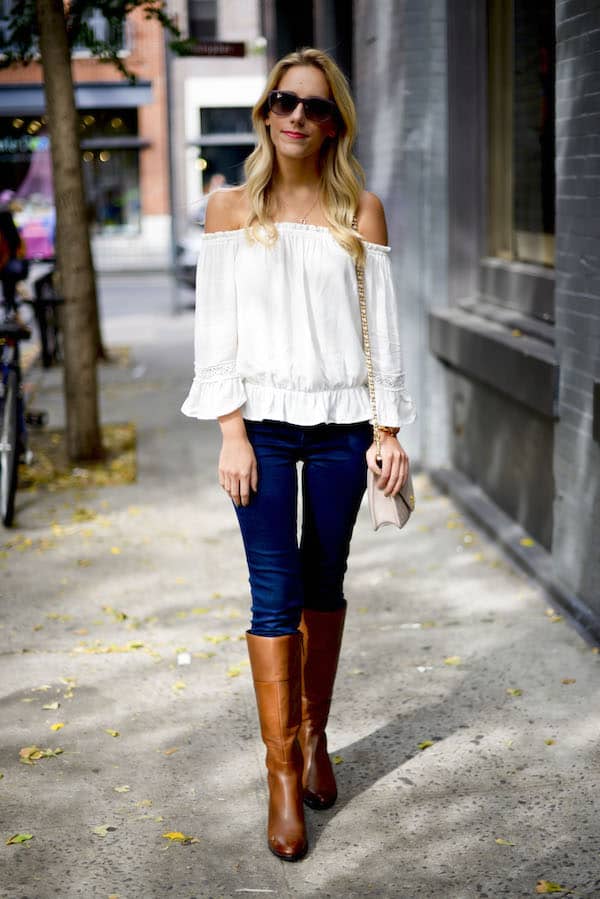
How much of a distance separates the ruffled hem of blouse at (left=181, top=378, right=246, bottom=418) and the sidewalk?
122 cm

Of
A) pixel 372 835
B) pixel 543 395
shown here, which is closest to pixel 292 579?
pixel 372 835

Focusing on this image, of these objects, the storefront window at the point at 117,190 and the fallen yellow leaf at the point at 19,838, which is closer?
the fallen yellow leaf at the point at 19,838

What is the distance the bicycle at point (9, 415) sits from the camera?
7.20 m

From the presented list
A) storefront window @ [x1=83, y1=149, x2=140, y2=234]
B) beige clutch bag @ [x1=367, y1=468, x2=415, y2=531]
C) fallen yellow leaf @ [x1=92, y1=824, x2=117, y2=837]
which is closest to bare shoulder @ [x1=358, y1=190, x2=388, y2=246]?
beige clutch bag @ [x1=367, y1=468, x2=415, y2=531]

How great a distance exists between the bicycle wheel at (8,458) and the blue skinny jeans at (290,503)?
13.1 ft

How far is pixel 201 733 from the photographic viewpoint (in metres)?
4.30

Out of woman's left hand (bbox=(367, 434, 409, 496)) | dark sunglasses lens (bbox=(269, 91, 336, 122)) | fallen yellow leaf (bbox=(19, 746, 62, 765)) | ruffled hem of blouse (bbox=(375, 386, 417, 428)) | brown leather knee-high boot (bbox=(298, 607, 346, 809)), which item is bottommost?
fallen yellow leaf (bbox=(19, 746, 62, 765))

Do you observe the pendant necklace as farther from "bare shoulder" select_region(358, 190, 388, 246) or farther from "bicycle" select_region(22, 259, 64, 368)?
"bicycle" select_region(22, 259, 64, 368)

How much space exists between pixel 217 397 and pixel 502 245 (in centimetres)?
451

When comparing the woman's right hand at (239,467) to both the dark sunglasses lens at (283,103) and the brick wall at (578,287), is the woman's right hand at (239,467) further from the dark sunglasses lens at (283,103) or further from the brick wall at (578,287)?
the brick wall at (578,287)

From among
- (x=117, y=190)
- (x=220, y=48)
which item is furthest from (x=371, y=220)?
(x=117, y=190)

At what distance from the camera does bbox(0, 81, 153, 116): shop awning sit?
34250 millimetres

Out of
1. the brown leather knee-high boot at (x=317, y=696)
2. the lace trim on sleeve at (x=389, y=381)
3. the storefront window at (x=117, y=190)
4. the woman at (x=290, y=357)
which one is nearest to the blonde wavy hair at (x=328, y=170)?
the woman at (x=290, y=357)

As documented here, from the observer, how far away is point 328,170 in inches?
136
